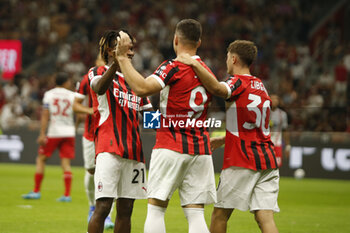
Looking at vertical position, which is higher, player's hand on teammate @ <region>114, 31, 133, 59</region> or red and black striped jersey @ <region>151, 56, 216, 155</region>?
player's hand on teammate @ <region>114, 31, 133, 59</region>

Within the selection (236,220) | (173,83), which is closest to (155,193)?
(173,83)

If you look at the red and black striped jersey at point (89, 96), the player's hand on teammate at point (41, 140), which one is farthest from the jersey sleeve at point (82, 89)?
the player's hand on teammate at point (41, 140)

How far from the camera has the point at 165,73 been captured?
469cm

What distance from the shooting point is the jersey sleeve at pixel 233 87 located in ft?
16.6

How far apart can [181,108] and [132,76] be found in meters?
0.53

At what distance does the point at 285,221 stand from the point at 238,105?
4.05m

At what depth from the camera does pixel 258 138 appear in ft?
17.4

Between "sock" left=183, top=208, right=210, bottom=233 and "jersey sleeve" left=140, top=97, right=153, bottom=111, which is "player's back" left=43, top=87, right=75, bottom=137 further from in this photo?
"sock" left=183, top=208, right=210, bottom=233

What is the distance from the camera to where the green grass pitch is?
7.88 meters

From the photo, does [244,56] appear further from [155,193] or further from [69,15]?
[69,15]

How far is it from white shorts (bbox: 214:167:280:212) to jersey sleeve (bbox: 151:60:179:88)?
112 centimetres

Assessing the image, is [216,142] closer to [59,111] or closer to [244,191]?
[244,191]

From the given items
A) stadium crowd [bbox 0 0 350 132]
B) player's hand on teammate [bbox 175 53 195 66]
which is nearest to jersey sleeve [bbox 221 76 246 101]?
player's hand on teammate [bbox 175 53 195 66]

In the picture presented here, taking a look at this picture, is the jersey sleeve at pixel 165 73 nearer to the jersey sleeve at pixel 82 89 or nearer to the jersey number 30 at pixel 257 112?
the jersey number 30 at pixel 257 112
